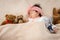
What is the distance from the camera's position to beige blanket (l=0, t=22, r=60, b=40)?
1.11m

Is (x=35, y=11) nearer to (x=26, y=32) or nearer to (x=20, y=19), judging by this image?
(x=20, y=19)

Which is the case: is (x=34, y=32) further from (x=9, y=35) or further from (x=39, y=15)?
(x=39, y=15)

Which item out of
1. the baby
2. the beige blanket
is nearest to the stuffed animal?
the baby

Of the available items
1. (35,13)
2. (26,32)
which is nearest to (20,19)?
(35,13)

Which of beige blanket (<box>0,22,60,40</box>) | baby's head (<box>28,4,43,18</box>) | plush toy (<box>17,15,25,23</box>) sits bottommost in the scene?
beige blanket (<box>0,22,60,40</box>)

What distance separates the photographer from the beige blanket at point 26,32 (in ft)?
3.65

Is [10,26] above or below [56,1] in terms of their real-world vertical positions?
below

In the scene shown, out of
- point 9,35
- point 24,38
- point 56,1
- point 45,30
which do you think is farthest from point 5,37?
point 56,1

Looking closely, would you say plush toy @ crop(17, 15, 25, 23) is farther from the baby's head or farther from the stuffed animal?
A: the stuffed animal

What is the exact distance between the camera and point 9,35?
1107 millimetres

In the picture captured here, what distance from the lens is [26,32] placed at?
1.16m

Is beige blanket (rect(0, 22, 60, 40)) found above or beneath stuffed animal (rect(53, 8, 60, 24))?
beneath

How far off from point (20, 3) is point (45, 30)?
0.52m

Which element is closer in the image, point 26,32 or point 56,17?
point 26,32
